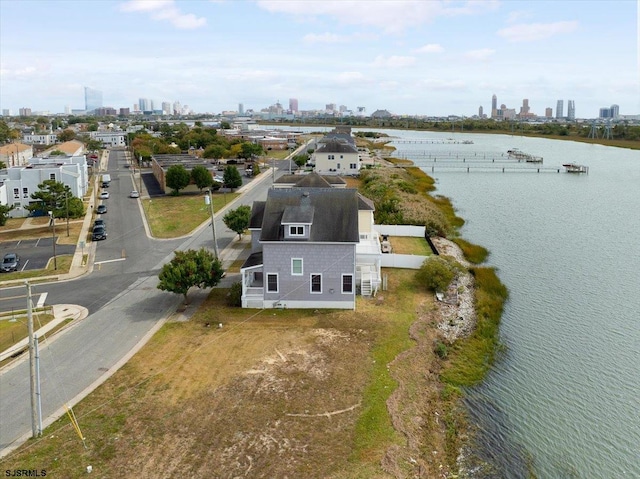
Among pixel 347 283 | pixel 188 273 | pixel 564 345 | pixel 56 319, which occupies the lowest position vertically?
pixel 564 345

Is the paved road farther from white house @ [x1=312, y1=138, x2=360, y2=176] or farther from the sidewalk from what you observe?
white house @ [x1=312, y1=138, x2=360, y2=176]

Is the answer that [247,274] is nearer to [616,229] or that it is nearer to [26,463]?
[26,463]

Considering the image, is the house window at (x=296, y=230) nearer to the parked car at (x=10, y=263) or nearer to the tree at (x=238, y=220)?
the tree at (x=238, y=220)

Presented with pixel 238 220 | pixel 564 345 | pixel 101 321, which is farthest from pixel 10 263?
pixel 564 345

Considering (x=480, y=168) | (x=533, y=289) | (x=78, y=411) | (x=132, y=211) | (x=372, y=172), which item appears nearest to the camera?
(x=78, y=411)

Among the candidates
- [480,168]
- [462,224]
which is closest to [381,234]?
[462,224]

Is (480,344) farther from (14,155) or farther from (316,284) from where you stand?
(14,155)

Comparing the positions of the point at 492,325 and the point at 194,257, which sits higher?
the point at 194,257

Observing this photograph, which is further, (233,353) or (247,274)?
(247,274)
